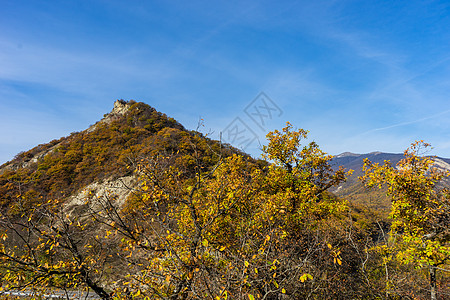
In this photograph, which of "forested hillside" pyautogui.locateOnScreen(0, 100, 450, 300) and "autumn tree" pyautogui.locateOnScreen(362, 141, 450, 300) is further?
"autumn tree" pyautogui.locateOnScreen(362, 141, 450, 300)

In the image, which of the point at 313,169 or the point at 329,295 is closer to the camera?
the point at 329,295

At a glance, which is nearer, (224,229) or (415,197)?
(415,197)

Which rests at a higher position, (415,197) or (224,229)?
(415,197)

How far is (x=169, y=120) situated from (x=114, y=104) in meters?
17.6

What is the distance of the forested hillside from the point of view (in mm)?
4738

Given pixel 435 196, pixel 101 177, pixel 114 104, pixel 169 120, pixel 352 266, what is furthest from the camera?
pixel 114 104

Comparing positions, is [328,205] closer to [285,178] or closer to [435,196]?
[285,178]

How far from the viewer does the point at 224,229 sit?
9.91m

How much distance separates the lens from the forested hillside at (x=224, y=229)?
474 centimetres

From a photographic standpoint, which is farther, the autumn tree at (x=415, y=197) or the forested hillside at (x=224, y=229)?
the autumn tree at (x=415, y=197)

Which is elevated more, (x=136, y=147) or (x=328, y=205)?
(x=136, y=147)

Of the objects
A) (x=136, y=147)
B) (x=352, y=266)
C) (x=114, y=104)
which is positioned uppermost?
(x=114, y=104)

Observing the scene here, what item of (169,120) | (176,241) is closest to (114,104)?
(169,120)

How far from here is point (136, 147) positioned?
112 feet
